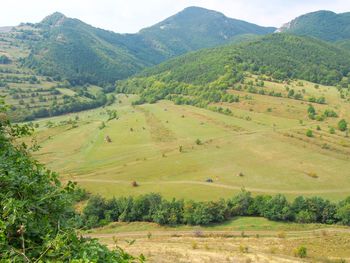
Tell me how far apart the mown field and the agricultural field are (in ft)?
44.5

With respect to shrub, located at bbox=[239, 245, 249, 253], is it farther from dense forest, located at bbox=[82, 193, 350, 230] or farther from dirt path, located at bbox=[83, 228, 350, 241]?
dense forest, located at bbox=[82, 193, 350, 230]

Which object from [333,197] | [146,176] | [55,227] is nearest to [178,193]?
[146,176]

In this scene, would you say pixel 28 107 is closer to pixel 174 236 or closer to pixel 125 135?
pixel 125 135

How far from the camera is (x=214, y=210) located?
254 feet

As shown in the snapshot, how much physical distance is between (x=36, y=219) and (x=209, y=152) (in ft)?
360

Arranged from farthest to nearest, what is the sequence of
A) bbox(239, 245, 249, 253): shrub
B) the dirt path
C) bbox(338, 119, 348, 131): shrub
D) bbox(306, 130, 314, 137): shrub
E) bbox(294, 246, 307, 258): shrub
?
bbox(338, 119, 348, 131): shrub → bbox(306, 130, 314, 137): shrub → the dirt path → bbox(239, 245, 249, 253): shrub → bbox(294, 246, 307, 258): shrub

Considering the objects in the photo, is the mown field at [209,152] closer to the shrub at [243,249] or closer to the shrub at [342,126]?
the shrub at [342,126]

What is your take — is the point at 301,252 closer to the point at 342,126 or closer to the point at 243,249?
the point at 243,249

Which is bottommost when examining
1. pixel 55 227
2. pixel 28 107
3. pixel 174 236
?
pixel 174 236

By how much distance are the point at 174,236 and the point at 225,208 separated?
1386 centimetres

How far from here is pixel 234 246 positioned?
65.1m

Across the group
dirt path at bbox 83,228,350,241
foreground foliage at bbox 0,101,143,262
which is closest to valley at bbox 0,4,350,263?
foreground foliage at bbox 0,101,143,262

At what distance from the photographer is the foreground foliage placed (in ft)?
27.3

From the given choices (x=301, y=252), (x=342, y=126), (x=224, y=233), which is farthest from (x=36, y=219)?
(x=342, y=126)
